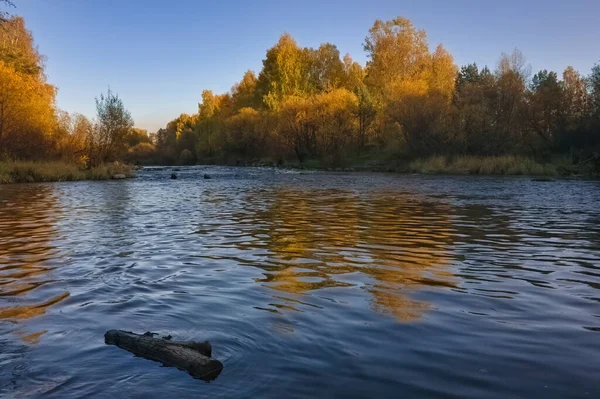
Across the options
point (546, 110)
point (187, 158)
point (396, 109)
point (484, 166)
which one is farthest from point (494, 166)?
point (187, 158)

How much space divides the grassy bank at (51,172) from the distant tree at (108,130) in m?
1.84

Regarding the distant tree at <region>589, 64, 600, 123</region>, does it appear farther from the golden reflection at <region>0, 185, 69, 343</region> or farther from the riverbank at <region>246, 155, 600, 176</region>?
the golden reflection at <region>0, 185, 69, 343</region>

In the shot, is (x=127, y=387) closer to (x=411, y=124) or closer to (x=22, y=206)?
(x=22, y=206)

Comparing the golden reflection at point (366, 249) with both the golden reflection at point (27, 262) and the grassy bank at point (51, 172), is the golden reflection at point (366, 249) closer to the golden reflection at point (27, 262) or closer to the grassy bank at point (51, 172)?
the golden reflection at point (27, 262)

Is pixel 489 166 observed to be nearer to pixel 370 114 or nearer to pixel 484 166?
pixel 484 166

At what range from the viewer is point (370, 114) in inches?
2507

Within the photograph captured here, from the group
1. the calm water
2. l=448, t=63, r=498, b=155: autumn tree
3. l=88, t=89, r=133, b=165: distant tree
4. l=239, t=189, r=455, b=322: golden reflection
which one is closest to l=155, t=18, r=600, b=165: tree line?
l=448, t=63, r=498, b=155: autumn tree

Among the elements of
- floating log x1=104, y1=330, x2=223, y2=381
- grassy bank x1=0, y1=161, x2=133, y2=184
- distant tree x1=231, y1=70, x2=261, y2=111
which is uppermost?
distant tree x1=231, y1=70, x2=261, y2=111

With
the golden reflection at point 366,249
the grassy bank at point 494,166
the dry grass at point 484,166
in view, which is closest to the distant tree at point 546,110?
the grassy bank at point 494,166

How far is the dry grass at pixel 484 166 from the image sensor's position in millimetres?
41125

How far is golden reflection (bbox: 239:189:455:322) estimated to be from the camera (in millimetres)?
7422

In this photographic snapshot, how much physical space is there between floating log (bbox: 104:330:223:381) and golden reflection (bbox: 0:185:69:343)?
3.92ft

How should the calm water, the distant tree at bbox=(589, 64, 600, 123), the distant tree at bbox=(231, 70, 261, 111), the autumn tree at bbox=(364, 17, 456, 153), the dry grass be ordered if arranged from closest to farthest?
the calm water
the dry grass
the distant tree at bbox=(589, 64, 600, 123)
the autumn tree at bbox=(364, 17, 456, 153)
the distant tree at bbox=(231, 70, 261, 111)

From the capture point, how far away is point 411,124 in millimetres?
51688
